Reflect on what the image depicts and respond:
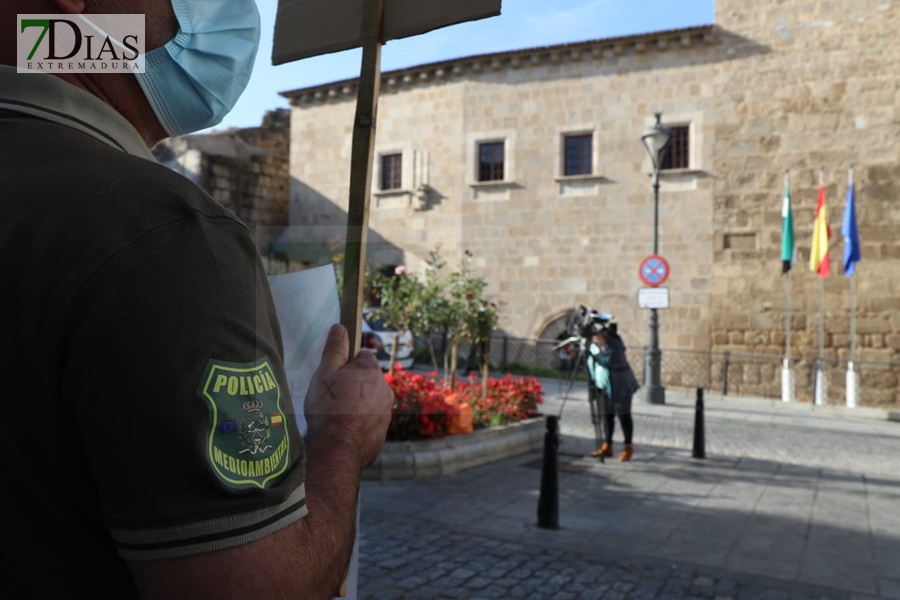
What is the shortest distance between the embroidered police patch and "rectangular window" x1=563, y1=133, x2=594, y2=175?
66.9ft

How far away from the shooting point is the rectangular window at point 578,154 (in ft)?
67.8

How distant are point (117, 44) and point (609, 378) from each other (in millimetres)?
7943

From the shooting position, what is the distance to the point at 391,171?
2352cm

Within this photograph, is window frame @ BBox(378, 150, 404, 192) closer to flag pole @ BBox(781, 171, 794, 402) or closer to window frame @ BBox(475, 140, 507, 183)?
window frame @ BBox(475, 140, 507, 183)

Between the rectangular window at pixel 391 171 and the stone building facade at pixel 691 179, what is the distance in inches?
18.4

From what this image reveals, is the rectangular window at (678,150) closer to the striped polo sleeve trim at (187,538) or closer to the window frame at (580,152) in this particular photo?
the window frame at (580,152)

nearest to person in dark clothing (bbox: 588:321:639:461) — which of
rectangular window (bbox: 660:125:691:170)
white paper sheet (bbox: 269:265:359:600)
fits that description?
white paper sheet (bbox: 269:265:359:600)

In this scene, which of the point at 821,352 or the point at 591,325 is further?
the point at 821,352

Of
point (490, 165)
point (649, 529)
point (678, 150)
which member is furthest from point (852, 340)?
point (649, 529)

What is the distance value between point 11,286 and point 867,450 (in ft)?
38.0

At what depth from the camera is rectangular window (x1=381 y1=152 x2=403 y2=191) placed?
76.6 feet

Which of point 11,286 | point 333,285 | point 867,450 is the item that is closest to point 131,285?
point 11,286

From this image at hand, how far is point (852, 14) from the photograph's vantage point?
17.9 metres

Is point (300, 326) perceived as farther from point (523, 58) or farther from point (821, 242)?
point (523, 58)
